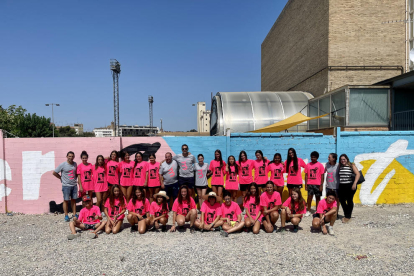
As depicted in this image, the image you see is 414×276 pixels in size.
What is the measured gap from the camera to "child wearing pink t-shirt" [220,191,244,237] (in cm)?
502

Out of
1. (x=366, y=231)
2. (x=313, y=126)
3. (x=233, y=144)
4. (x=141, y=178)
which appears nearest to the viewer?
(x=366, y=231)

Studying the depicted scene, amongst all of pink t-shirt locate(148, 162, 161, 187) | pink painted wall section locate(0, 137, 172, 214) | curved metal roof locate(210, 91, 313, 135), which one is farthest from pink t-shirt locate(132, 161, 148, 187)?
curved metal roof locate(210, 91, 313, 135)

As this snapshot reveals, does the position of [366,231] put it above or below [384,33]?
below

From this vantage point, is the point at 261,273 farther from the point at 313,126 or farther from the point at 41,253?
the point at 313,126

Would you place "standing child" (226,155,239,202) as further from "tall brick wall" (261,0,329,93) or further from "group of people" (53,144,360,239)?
"tall brick wall" (261,0,329,93)

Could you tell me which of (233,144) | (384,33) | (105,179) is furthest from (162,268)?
(384,33)

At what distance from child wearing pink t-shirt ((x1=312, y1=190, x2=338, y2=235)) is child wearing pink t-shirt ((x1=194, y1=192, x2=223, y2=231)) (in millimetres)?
1908

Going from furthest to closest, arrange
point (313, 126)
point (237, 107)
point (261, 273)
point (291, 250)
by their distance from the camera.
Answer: point (237, 107), point (313, 126), point (291, 250), point (261, 273)

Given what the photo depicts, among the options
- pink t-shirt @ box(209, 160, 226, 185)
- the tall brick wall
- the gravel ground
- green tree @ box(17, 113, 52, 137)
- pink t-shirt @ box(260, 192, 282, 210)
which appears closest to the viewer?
the gravel ground

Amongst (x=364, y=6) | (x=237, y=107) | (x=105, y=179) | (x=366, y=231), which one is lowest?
(x=366, y=231)

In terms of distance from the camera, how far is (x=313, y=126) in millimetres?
14148

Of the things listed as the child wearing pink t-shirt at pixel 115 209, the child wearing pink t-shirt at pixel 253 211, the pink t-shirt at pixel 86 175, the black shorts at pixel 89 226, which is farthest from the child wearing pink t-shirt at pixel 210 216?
the pink t-shirt at pixel 86 175

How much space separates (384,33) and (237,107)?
9306 millimetres

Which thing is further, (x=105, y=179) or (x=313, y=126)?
Result: (x=313, y=126)
